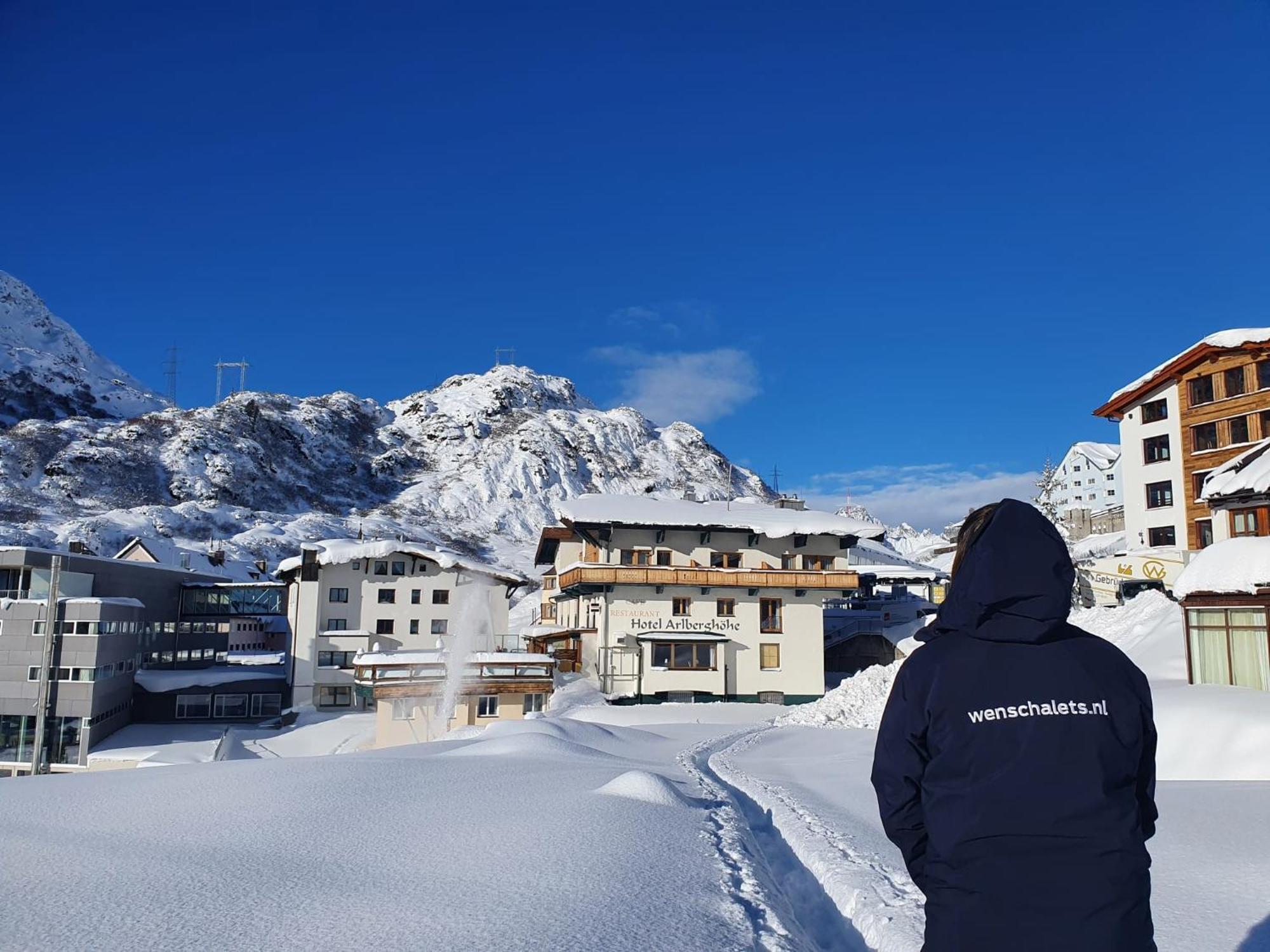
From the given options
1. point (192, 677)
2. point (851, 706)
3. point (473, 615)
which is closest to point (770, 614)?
point (851, 706)

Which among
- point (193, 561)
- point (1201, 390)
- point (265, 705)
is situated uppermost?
point (1201, 390)

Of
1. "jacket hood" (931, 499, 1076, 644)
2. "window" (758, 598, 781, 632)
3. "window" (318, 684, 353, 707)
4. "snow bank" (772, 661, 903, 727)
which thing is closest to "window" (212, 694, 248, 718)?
"window" (318, 684, 353, 707)

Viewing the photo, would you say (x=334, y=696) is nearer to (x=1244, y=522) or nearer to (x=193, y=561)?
(x=193, y=561)

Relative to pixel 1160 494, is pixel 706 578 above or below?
below

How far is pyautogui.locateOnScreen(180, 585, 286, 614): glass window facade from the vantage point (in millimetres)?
48281

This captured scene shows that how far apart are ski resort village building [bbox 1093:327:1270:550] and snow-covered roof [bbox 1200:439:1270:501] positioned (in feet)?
25.3

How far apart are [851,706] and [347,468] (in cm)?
12437

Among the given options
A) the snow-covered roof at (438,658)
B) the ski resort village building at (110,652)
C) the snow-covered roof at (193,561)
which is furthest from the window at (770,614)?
the snow-covered roof at (193,561)

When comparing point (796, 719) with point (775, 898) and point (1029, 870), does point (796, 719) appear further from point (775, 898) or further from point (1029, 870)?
point (1029, 870)

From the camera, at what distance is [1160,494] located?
124ft

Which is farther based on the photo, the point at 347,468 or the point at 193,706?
the point at 347,468

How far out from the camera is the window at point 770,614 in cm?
4084

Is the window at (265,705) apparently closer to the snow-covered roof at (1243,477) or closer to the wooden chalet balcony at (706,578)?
the wooden chalet balcony at (706,578)

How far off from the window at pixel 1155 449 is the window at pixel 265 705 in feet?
140
